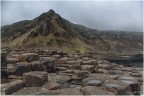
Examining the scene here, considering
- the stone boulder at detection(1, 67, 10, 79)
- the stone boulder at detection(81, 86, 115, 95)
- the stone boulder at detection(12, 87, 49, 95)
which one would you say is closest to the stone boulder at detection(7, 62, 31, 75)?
the stone boulder at detection(1, 67, 10, 79)

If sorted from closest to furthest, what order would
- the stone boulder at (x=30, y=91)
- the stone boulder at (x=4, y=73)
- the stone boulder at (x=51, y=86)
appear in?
the stone boulder at (x=30, y=91), the stone boulder at (x=51, y=86), the stone boulder at (x=4, y=73)

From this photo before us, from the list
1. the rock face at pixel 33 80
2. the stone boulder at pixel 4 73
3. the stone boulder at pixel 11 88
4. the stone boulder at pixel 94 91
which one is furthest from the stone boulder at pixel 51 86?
the stone boulder at pixel 4 73

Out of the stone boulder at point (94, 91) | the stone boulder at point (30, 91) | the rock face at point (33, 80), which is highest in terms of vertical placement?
the rock face at point (33, 80)

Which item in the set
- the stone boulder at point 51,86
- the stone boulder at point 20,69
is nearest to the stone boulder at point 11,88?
the stone boulder at point 51,86

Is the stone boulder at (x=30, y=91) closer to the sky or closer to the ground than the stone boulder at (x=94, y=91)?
closer to the ground

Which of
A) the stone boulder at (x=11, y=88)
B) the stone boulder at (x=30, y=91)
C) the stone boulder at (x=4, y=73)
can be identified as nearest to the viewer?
the stone boulder at (x=30, y=91)

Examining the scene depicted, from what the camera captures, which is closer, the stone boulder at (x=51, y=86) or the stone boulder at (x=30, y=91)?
the stone boulder at (x=30, y=91)

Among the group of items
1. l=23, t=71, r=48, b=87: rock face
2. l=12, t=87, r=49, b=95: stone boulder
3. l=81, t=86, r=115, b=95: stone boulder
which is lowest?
l=12, t=87, r=49, b=95: stone boulder

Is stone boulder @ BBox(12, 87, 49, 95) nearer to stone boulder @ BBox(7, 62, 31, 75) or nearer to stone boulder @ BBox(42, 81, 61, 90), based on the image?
stone boulder @ BBox(42, 81, 61, 90)

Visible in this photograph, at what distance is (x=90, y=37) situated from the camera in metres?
87.9

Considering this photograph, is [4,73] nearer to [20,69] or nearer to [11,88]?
[20,69]

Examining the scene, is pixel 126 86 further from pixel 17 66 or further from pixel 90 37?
pixel 90 37

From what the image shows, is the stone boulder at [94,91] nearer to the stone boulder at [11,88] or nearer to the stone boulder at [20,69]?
the stone boulder at [11,88]

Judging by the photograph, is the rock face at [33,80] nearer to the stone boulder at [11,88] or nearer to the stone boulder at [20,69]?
the stone boulder at [11,88]
